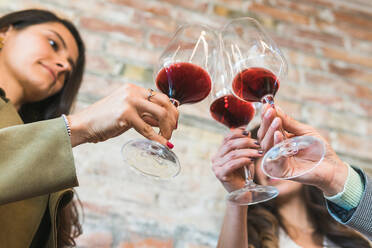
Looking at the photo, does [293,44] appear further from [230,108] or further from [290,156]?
[290,156]

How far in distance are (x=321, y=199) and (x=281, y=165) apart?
0.54 m

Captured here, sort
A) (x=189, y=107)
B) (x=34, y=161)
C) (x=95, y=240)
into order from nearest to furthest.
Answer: (x=34, y=161), (x=95, y=240), (x=189, y=107)

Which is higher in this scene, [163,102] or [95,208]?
[163,102]

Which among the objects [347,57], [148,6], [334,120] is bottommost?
[334,120]

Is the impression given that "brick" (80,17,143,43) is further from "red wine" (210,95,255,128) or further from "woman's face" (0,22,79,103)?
"red wine" (210,95,255,128)

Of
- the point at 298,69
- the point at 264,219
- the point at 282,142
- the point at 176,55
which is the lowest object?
the point at 264,219

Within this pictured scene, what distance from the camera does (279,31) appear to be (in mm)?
1631

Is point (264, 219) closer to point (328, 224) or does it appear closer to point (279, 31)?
point (328, 224)

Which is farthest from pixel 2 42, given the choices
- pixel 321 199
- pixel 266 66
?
pixel 321 199

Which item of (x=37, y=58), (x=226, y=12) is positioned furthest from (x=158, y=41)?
(x=37, y=58)

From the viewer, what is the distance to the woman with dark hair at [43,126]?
55 cm

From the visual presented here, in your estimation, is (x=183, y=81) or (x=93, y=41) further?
(x=93, y=41)

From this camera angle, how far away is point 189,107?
4.30 ft

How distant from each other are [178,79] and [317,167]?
1.14ft
